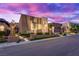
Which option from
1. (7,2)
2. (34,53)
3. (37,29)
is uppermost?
(7,2)

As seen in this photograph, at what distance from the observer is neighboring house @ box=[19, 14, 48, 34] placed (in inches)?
515

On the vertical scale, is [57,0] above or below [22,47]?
above

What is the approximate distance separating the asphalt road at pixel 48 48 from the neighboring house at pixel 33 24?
51 centimetres

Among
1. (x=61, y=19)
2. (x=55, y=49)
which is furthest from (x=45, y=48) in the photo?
(x=61, y=19)

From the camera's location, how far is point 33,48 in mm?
12625

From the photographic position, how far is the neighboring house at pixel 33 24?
1309 cm

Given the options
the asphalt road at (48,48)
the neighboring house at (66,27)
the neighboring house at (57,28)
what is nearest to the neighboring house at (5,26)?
the asphalt road at (48,48)

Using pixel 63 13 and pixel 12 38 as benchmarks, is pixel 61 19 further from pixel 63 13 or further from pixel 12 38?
pixel 12 38

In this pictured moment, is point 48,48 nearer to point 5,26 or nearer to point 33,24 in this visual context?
point 33,24

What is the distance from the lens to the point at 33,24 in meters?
13.2

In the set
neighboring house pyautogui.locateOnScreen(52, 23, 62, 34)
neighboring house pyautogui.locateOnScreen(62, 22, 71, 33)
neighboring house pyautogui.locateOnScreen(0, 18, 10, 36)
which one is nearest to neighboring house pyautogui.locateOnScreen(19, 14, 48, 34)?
neighboring house pyautogui.locateOnScreen(52, 23, 62, 34)

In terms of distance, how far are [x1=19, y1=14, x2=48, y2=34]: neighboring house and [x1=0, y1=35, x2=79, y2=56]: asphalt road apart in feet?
1.67

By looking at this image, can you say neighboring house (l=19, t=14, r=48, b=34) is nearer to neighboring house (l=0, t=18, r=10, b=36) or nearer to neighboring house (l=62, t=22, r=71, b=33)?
neighboring house (l=0, t=18, r=10, b=36)

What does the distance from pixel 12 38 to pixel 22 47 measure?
2.06 ft
